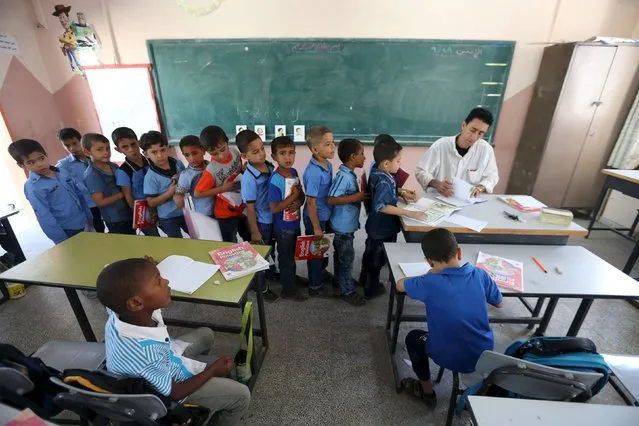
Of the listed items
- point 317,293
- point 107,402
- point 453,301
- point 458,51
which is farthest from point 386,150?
point 458,51

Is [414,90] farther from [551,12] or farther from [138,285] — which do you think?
[138,285]

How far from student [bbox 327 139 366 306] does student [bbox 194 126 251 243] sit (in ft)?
2.50

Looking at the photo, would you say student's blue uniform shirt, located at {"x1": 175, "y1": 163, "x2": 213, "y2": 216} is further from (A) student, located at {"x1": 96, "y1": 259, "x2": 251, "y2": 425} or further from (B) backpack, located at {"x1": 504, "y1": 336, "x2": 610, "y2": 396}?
(B) backpack, located at {"x1": 504, "y1": 336, "x2": 610, "y2": 396}

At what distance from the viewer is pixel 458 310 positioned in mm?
1333

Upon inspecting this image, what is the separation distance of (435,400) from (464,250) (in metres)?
0.86

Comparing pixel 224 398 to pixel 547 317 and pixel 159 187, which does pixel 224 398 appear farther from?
pixel 547 317

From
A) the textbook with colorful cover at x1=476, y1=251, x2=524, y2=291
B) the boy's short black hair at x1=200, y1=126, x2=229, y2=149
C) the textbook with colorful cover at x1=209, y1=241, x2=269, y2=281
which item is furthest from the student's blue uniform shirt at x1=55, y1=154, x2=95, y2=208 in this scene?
the textbook with colorful cover at x1=476, y1=251, x2=524, y2=291


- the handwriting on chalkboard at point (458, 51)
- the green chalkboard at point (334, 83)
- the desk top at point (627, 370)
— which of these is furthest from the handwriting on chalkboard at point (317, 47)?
the desk top at point (627, 370)

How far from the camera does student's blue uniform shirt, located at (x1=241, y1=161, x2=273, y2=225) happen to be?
213cm

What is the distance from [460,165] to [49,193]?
3.12 meters

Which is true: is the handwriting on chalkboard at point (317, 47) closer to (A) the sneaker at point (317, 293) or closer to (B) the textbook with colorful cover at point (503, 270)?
(A) the sneaker at point (317, 293)

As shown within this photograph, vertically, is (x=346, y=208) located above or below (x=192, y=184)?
below

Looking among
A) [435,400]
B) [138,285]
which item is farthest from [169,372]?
[435,400]

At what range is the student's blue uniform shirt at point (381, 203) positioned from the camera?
203 cm
